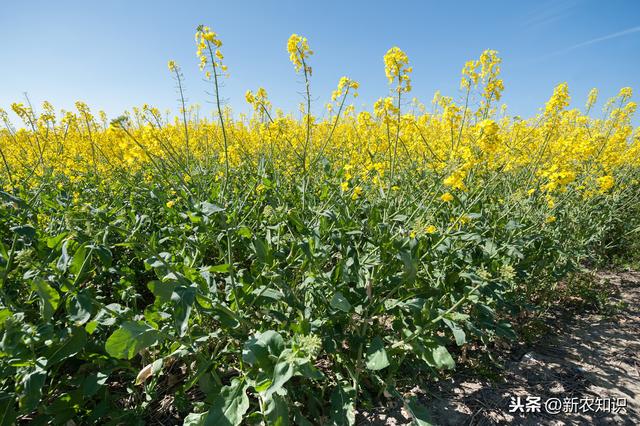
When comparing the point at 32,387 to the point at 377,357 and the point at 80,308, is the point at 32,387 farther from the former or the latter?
the point at 377,357

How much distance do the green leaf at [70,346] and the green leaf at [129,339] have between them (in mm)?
330

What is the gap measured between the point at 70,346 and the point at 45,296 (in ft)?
0.92

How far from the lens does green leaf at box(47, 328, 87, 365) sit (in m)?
1.36

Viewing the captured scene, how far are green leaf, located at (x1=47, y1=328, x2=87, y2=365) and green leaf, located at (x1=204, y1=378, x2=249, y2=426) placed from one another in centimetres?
66

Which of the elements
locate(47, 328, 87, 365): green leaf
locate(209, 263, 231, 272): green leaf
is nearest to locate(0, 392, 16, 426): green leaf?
locate(47, 328, 87, 365): green leaf

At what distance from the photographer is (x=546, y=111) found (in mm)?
2871

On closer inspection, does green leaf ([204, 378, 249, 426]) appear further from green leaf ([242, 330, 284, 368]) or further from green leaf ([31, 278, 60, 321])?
green leaf ([31, 278, 60, 321])

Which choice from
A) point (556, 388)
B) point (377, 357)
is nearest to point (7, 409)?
A: point (377, 357)

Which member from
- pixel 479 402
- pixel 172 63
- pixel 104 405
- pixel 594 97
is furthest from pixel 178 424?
pixel 594 97

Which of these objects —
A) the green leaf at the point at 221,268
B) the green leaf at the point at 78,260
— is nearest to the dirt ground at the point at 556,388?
the green leaf at the point at 221,268

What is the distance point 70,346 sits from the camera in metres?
1.39

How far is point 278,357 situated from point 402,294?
0.88 metres

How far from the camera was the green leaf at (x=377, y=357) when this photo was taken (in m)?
1.36

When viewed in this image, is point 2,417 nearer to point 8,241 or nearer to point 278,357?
point 278,357
